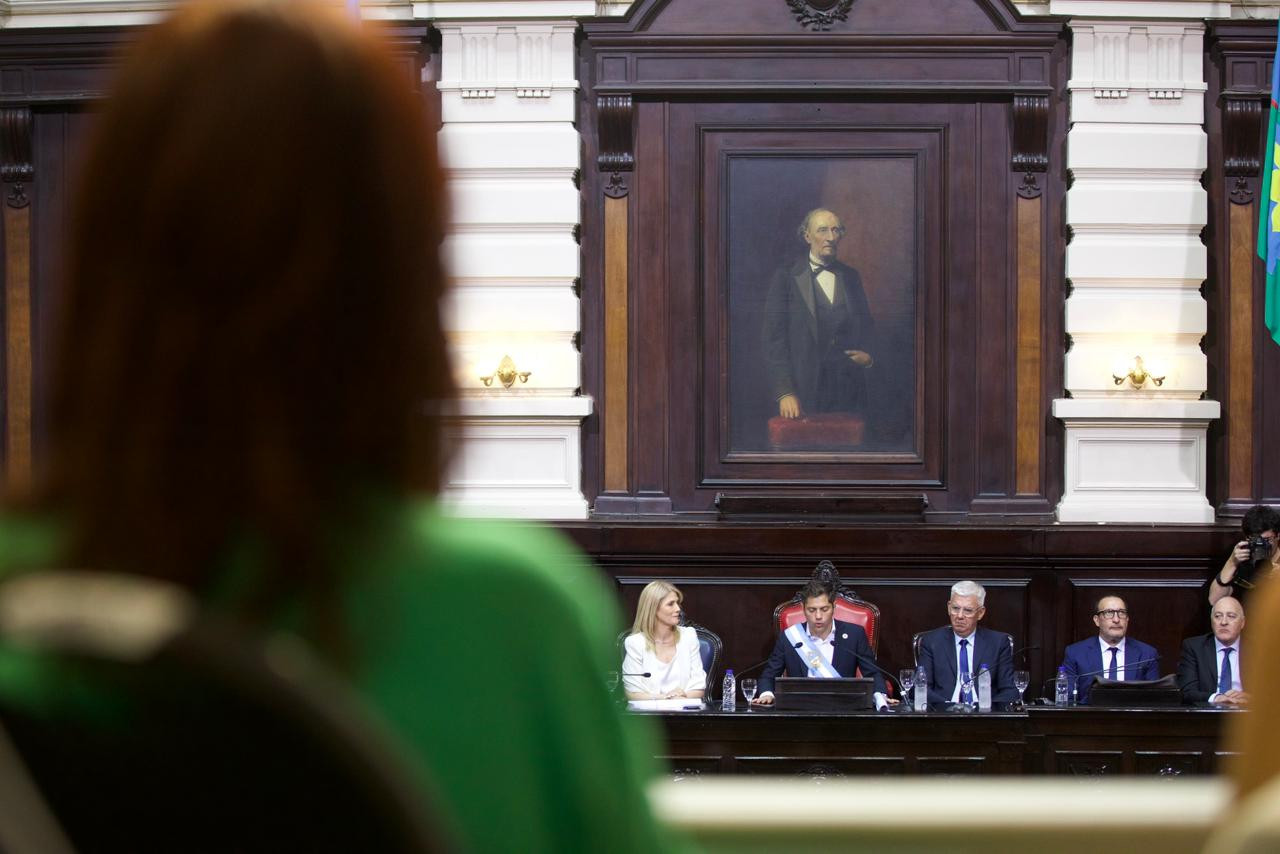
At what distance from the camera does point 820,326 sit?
9086mm

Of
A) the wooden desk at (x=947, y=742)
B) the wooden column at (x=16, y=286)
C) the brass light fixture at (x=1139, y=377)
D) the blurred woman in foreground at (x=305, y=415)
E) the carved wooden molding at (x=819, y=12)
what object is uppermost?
the carved wooden molding at (x=819, y=12)

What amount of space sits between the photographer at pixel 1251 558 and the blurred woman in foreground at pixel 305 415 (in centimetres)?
833

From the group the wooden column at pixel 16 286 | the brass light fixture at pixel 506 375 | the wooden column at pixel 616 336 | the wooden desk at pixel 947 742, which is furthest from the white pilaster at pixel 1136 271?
the wooden column at pixel 16 286

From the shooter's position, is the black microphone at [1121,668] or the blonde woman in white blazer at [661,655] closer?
the blonde woman in white blazer at [661,655]

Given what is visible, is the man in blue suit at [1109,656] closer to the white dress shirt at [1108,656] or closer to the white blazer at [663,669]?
the white dress shirt at [1108,656]

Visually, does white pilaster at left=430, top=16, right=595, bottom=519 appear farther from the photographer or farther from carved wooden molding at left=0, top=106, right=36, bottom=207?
the photographer

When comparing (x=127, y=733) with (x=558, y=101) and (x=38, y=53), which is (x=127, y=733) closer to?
(x=558, y=101)

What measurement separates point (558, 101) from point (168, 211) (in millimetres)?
8473

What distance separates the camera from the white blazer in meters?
7.71

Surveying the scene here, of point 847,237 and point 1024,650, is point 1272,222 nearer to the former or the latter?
point 847,237

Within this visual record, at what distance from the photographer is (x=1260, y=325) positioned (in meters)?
9.02

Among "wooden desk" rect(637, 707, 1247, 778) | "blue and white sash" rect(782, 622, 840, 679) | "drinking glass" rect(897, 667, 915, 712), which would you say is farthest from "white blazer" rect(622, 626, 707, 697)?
"drinking glass" rect(897, 667, 915, 712)

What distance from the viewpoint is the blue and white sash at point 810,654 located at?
7.84 metres

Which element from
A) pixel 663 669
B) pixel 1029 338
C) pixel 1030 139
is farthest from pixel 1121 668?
pixel 1030 139
